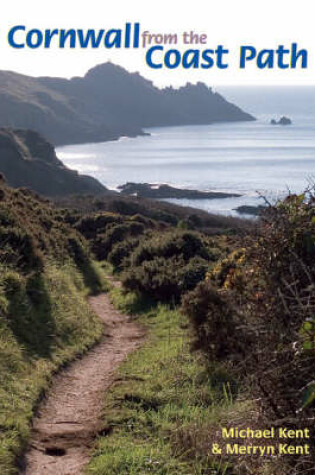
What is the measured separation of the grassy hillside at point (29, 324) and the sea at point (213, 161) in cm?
4763

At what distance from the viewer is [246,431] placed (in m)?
5.41

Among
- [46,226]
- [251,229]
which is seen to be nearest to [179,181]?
[46,226]

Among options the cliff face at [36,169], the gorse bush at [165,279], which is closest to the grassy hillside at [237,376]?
the gorse bush at [165,279]

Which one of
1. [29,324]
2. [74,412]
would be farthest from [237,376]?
[29,324]

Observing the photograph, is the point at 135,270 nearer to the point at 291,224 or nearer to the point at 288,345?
the point at 291,224

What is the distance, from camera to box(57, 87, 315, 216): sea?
86.9m

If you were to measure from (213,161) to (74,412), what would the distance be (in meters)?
120

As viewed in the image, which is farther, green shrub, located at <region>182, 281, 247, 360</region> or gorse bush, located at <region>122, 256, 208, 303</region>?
gorse bush, located at <region>122, 256, 208, 303</region>

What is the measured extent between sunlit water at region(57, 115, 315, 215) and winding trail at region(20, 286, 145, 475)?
56.3 metres

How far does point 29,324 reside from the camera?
11.2 meters

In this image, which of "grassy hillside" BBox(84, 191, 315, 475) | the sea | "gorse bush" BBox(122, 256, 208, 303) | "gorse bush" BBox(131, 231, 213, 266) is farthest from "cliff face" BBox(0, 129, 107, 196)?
"grassy hillside" BBox(84, 191, 315, 475)

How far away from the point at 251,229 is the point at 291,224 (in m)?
0.62

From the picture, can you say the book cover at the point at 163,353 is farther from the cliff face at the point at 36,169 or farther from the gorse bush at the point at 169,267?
the cliff face at the point at 36,169

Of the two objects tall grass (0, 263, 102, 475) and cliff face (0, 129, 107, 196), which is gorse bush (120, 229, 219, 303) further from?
cliff face (0, 129, 107, 196)
